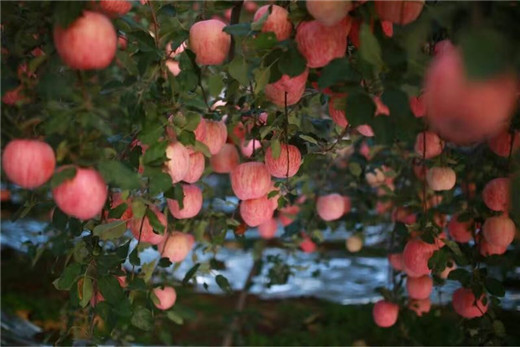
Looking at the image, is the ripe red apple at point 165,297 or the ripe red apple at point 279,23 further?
the ripe red apple at point 165,297

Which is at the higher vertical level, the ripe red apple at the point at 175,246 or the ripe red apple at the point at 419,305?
the ripe red apple at the point at 175,246

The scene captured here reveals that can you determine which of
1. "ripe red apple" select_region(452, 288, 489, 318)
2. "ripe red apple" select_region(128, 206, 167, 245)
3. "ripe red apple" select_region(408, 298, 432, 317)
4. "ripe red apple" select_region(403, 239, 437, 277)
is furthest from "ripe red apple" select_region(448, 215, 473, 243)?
"ripe red apple" select_region(128, 206, 167, 245)

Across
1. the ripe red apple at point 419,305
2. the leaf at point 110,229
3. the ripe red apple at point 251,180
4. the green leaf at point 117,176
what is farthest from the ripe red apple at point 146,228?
the ripe red apple at point 419,305

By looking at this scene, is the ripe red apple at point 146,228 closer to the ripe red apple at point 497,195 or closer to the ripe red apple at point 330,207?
the ripe red apple at point 497,195

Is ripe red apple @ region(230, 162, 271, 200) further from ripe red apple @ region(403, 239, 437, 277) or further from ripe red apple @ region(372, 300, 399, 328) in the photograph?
ripe red apple @ region(372, 300, 399, 328)

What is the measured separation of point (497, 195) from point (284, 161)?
0.52 metres

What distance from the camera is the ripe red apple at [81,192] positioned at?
64cm

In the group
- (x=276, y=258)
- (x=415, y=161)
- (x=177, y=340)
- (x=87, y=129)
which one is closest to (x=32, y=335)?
(x=177, y=340)

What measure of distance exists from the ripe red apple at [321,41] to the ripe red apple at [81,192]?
307mm

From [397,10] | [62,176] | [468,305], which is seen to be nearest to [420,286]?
[468,305]

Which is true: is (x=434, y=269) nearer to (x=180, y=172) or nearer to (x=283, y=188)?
(x=283, y=188)

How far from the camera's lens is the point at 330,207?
1.75 m

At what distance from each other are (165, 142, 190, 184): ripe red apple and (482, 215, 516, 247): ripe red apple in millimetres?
785

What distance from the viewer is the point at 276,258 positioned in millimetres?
1848
